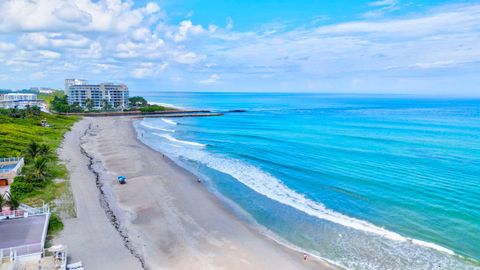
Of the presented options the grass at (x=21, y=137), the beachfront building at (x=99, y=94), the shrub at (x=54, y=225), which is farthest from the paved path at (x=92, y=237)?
the beachfront building at (x=99, y=94)

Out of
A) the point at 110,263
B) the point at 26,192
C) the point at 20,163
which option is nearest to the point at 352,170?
the point at 110,263

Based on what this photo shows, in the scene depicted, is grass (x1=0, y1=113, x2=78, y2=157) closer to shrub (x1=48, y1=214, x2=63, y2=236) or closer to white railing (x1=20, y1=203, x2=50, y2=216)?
white railing (x1=20, y1=203, x2=50, y2=216)

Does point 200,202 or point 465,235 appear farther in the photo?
point 200,202

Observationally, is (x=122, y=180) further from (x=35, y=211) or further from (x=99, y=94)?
(x=99, y=94)

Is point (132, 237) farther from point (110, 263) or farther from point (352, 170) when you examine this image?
point (352, 170)

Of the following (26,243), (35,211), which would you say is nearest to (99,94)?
(35,211)

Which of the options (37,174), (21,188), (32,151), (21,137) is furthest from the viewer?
(21,137)

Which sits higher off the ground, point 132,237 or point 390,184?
point 390,184
